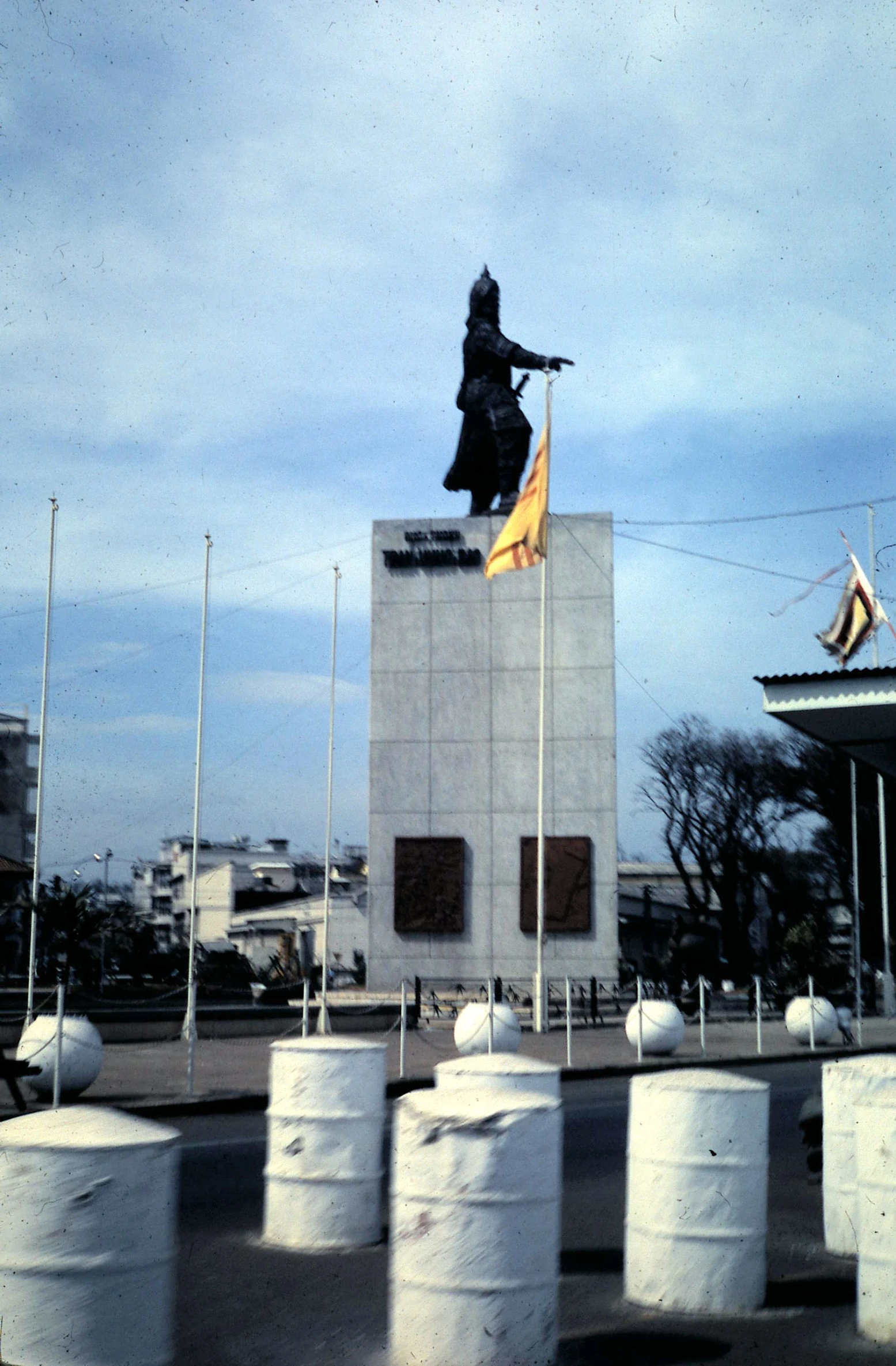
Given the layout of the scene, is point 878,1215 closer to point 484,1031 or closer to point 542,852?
point 484,1031

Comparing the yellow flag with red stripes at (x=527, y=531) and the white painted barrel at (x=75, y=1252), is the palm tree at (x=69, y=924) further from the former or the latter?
the white painted barrel at (x=75, y=1252)

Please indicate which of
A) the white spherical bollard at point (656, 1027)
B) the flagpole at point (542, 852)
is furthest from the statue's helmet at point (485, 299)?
the white spherical bollard at point (656, 1027)

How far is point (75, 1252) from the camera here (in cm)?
485

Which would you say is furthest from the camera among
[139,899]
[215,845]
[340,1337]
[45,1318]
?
[139,899]

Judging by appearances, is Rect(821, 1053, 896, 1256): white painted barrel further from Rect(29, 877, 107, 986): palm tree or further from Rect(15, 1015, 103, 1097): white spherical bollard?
Rect(29, 877, 107, 986): palm tree

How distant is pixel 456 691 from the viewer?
136ft

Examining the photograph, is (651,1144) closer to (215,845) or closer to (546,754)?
(546,754)

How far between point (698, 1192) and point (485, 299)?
37709 mm

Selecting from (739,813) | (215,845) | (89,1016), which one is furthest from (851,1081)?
(215,845)

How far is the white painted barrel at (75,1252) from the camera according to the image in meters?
4.84

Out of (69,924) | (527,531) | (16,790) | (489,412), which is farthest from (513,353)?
(16,790)

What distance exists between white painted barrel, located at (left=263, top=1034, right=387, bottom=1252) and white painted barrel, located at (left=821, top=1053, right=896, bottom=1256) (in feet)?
8.14

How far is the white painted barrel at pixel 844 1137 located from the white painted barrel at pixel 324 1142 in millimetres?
2482

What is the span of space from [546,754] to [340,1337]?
3399 centimetres
